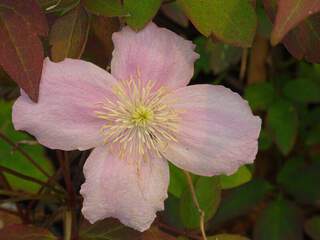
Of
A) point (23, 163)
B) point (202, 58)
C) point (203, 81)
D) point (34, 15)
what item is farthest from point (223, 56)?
point (34, 15)

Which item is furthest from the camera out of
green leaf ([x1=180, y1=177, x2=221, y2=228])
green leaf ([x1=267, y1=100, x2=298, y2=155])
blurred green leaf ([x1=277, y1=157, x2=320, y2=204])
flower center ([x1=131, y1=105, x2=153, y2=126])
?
blurred green leaf ([x1=277, y1=157, x2=320, y2=204])

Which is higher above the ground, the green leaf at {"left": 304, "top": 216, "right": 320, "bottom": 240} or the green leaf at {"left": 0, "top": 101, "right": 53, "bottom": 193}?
the green leaf at {"left": 0, "top": 101, "right": 53, "bottom": 193}

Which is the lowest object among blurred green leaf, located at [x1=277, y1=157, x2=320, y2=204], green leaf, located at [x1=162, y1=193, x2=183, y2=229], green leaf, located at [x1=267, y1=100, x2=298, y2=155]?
blurred green leaf, located at [x1=277, y1=157, x2=320, y2=204]

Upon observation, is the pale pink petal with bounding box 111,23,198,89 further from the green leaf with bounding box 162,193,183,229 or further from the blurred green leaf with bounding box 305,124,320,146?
the blurred green leaf with bounding box 305,124,320,146

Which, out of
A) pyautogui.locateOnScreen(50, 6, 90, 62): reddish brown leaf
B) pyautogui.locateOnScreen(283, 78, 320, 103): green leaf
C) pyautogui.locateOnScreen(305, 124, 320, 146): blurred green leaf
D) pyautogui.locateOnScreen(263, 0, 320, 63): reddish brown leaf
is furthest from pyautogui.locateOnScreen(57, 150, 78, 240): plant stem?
pyautogui.locateOnScreen(305, 124, 320, 146): blurred green leaf

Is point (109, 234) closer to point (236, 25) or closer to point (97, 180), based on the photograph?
point (97, 180)
